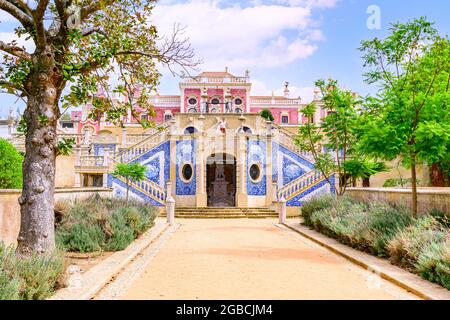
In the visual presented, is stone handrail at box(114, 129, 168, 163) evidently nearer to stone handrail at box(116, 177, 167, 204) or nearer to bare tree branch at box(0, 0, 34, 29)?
stone handrail at box(116, 177, 167, 204)

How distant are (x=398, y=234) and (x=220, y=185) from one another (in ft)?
63.0

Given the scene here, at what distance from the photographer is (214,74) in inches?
2089

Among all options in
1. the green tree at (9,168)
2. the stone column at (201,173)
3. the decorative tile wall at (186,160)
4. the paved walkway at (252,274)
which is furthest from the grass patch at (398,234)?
the decorative tile wall at (186,160)

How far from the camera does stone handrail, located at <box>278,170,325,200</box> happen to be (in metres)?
24.3

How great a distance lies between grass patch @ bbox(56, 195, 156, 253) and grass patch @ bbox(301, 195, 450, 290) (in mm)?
6047

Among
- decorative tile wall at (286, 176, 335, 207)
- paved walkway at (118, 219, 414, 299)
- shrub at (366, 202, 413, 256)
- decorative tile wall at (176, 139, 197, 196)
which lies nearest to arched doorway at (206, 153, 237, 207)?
A: decorative tile wall at (176, 139, 197, 196)

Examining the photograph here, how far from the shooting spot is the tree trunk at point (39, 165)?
25.6ft

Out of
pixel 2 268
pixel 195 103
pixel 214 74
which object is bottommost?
pixel 2 268

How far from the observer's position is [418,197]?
11750 millimetres

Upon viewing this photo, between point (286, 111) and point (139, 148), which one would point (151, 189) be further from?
point (286, 111)
